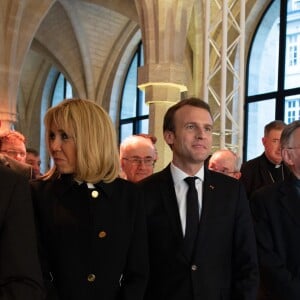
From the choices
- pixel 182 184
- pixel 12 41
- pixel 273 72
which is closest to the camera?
pixel 182 184

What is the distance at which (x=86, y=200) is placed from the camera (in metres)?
2.11

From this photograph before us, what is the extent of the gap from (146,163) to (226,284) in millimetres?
1453

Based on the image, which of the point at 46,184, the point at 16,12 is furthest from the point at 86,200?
the point at 16,12

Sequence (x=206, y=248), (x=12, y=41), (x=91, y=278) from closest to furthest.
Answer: (x=91, y=278) → (x=206, y=248) → (x=12, y=41)

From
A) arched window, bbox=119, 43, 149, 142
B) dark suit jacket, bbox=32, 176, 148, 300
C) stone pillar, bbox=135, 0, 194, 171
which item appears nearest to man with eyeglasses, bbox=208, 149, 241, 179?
dark suit jacket, bbox=32, 176, 148, 300

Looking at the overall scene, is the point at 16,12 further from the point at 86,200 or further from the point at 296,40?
the point at 86,200

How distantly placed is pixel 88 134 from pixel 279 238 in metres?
1.36

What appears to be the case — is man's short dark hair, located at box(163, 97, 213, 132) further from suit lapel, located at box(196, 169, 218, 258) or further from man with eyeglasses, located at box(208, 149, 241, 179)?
man with eyeglasses, located at box(208, 149, 241, 179)

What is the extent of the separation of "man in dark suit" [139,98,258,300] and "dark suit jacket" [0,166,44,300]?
0.92 metres

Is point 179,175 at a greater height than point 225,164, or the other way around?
point 179,175

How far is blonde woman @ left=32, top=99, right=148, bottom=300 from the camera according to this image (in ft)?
6.72

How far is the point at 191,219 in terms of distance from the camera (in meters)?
2.40

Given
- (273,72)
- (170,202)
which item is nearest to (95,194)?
(170,202)

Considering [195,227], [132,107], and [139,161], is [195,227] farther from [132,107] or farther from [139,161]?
[132,107]
